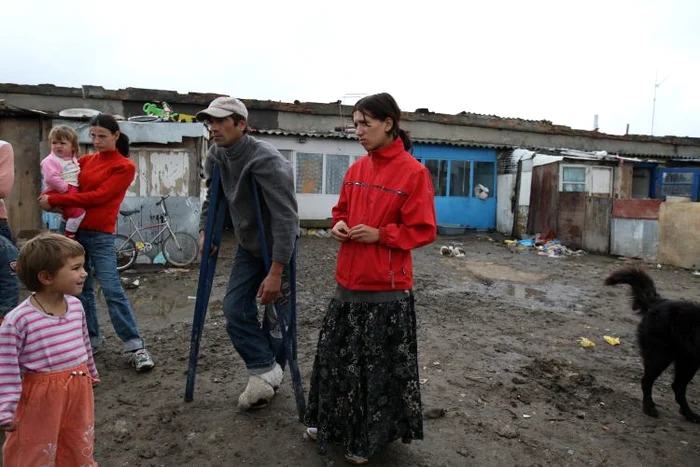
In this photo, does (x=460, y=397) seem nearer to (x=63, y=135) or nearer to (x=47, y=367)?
(x=47, y=367)

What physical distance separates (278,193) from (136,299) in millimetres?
4394

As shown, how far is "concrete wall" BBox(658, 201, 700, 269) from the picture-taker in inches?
380

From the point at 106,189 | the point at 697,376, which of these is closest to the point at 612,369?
the point at 697,376

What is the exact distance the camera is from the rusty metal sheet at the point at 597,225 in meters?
11.9

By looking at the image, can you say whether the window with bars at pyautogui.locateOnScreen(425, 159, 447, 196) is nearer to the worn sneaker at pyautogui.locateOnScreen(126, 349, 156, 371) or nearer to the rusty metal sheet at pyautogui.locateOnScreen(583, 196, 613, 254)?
the rusty metal sheet at pyautogui.locateOnScreen(583, 196, 613, 254)

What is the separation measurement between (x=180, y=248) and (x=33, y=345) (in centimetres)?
676

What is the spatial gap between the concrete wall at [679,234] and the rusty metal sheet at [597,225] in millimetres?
1459

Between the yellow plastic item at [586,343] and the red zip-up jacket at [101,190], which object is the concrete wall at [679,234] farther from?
the red zip-up jacket at [101,190]

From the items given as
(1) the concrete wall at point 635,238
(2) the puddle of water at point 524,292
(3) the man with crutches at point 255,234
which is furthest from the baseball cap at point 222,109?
(1) the concrete wall at point 635,238

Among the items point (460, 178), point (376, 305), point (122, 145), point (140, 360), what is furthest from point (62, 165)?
point (460, 178)

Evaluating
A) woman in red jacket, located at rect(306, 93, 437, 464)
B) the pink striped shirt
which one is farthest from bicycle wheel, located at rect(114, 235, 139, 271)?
woman in red jacket, located at rect(306, 93, 437, 464)

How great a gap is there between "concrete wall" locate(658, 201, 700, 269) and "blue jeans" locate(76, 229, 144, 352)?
10.4 meters

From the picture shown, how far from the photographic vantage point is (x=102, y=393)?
10.7 feet

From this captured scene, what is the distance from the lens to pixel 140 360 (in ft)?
11.9
